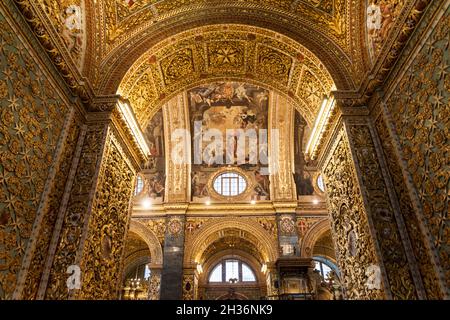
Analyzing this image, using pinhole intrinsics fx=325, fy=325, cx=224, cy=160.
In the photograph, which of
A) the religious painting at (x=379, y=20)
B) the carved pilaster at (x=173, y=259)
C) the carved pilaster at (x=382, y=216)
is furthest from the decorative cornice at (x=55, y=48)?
the carved pilaster at (x=173, y=259)

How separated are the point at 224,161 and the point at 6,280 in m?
14.2

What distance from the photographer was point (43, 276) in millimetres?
4789

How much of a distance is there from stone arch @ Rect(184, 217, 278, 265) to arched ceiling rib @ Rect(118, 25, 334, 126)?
8980 mm

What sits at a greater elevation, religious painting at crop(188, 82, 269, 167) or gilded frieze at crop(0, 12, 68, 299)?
religious painting at crop(188, 82, 269, 167)

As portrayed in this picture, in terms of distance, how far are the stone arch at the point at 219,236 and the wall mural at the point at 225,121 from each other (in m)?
1.68

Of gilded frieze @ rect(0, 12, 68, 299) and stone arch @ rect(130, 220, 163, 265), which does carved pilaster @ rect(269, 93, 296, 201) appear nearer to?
stone arch @ rect(130, 220, 163, 265)

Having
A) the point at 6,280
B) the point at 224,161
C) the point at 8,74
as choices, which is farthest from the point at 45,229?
the point at 224,161

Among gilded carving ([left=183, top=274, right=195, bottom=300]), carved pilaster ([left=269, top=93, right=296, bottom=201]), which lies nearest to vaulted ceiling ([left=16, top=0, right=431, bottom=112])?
carved pilaster ([left=269, top=93, right=296, bottom=201])

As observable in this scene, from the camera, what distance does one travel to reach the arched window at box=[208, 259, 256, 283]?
63.1 ft

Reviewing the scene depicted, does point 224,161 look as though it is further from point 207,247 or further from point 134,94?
point 134,94

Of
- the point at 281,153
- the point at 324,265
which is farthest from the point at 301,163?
the point at 324,265

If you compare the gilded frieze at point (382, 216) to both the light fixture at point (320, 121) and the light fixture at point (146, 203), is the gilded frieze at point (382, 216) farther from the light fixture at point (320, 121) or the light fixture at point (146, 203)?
the light fixture at point (146, 203)

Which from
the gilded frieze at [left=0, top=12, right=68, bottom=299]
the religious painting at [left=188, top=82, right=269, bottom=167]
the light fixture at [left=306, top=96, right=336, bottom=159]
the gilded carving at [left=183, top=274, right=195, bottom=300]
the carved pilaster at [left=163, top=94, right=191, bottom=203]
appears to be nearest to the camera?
the gilded frieze at [left=0, top=12, right=68, bottom=299]

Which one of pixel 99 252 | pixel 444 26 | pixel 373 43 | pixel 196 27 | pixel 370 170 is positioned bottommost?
pixel 99 252
